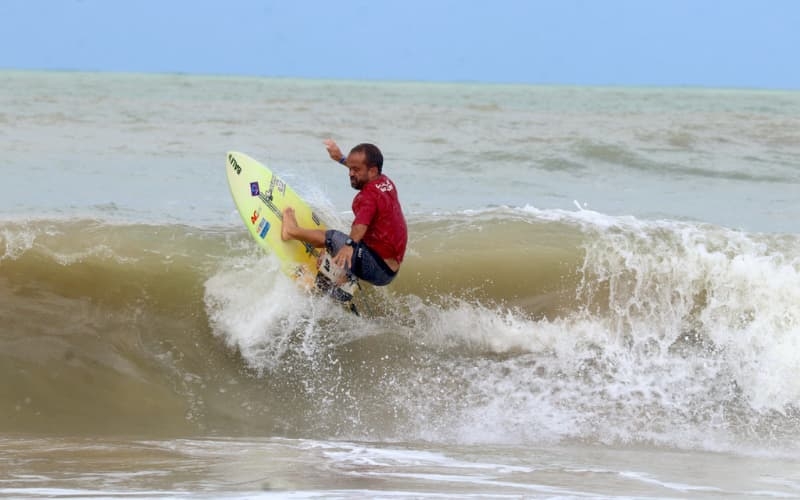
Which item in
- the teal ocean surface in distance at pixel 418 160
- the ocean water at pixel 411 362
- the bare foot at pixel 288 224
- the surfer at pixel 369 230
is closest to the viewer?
the ocean water at pixel 411 362

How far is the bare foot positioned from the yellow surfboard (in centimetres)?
7

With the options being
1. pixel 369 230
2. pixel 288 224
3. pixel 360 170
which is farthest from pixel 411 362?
pixel 360 170

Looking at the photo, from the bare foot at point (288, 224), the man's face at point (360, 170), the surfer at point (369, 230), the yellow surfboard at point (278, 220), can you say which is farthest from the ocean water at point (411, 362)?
the man's face at point (360, 170)

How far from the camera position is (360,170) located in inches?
243

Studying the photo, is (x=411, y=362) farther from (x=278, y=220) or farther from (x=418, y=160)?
(x=418, y=160)

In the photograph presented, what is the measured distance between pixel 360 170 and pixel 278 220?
99 cm

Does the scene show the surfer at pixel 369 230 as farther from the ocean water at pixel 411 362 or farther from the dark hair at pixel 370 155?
the ocean water at pixel 411 362

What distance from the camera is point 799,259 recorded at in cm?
818

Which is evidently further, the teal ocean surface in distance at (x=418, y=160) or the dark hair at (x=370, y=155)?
the teal ocean surface in distance at (x=418, y=160)

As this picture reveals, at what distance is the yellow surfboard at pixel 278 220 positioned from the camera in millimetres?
6656

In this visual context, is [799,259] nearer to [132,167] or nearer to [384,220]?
[384,220]

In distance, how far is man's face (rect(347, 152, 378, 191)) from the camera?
6.15 meters

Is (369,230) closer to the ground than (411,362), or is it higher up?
higher up

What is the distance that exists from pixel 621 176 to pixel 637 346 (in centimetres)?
982
